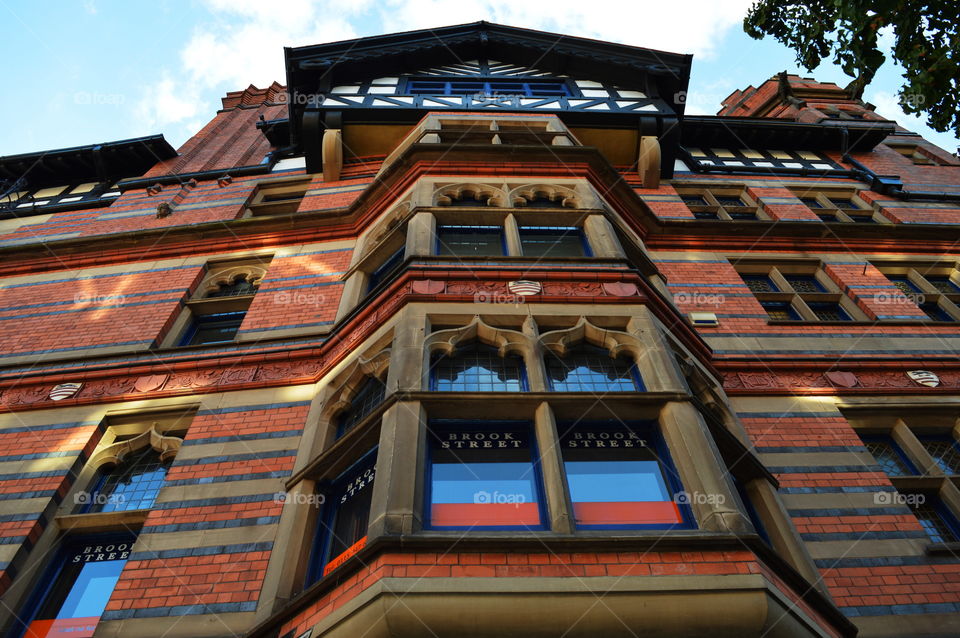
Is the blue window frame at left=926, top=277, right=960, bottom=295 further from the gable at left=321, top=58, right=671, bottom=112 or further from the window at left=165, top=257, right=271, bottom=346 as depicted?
the window at left=165, top=257, right=271, bottom=346

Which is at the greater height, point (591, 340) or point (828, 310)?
point (828, 310)

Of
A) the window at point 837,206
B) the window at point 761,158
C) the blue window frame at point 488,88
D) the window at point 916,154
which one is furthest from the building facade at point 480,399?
the window at point 916,154

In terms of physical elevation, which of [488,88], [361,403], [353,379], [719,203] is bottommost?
[361,403]

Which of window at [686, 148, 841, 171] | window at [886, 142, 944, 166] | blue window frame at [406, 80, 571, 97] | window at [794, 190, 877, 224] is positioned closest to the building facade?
window at [794, 190, 877, 224]

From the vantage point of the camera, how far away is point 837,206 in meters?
16.4

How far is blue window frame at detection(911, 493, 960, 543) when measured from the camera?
7426 mm

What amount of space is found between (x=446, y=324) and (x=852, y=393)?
5831mm

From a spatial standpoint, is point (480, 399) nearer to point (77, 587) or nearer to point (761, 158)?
point (77, 587)

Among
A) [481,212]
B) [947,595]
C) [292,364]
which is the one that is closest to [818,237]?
[481,212]

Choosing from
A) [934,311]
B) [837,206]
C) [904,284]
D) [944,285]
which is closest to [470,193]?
[904,284]

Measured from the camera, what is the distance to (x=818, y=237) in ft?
44.1

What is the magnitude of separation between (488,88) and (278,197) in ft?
20.5

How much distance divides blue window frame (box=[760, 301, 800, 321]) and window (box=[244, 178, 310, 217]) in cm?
1020

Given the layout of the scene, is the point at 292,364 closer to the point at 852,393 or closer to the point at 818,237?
the point at 852,393
